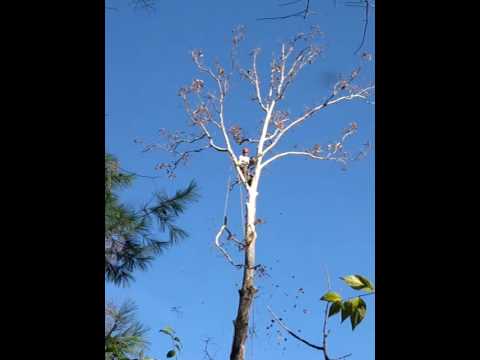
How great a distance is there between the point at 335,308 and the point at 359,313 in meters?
0.03

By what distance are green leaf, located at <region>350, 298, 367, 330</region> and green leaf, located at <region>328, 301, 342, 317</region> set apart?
0.02m

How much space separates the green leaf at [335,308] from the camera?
0.83 meters

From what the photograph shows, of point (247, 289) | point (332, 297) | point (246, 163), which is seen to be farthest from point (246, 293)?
point (332, 297)

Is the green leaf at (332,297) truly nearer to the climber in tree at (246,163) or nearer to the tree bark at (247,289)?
the tree bark at (247,289)

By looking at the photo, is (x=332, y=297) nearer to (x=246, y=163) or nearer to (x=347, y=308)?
(x=347, y=308)

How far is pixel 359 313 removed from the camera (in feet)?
2.69

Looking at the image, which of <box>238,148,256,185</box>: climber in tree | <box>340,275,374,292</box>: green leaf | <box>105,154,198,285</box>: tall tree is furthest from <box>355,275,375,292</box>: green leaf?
<box>238,148,256,185</box>: climber in tree

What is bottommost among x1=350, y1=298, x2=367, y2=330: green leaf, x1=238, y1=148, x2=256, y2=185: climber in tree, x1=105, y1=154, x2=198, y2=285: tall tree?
x1=350, y1=298, x2=367, y2=330: green leaf

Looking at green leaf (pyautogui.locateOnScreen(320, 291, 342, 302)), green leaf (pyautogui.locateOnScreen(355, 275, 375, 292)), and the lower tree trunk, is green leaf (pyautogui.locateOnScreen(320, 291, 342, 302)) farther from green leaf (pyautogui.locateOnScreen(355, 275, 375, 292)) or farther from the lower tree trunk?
the lower tree trunk

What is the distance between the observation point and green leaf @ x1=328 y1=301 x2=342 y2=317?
32.5 inches
